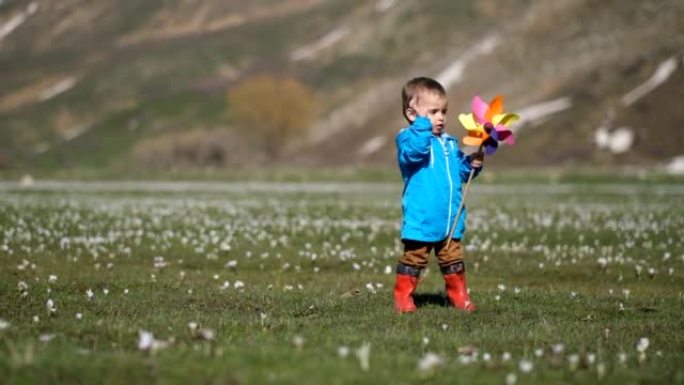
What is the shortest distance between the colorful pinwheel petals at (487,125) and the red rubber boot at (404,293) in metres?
2.12

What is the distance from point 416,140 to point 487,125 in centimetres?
103

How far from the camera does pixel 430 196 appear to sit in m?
12.9

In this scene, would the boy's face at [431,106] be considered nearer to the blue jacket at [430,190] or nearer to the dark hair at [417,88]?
the dark hair at [417,88]

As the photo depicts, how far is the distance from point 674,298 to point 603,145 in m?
88.3

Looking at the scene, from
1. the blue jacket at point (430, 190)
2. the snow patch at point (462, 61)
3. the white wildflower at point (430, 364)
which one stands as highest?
the snow patch at point (462, 61)

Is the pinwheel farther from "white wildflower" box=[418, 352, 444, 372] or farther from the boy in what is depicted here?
"white wildflower" box=[418, 352, 444, 372]

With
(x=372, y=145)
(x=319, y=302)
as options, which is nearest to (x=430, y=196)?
(x=319, y=302)

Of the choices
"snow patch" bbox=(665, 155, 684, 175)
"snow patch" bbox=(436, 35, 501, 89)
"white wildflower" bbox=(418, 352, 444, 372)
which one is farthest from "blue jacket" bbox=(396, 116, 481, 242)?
"snow patch" bbox=(436, 35, 501, 89)

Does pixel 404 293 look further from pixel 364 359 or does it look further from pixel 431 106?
pixel 364 359

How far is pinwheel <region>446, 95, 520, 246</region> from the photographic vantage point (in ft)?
41.3

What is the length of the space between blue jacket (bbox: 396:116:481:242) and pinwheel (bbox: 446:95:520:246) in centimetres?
22

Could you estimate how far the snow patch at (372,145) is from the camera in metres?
136

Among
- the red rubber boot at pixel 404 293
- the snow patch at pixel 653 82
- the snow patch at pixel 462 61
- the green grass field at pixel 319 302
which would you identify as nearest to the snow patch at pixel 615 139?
the snow patch at pixel 653 82

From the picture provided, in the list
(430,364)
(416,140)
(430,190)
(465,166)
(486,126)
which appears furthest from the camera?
(465,166)
